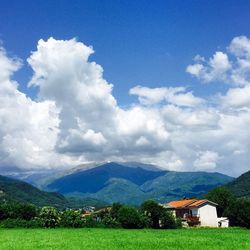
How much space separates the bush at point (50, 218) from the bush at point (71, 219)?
133 centimetres

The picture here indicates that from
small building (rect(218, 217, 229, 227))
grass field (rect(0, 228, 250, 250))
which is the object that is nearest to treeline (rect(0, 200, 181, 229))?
small building (rect(218, 217, 229, 227))

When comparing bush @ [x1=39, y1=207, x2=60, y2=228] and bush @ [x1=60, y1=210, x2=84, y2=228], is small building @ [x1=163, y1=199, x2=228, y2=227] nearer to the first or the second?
bush @ [x1=60, y1=210, x2=84, y2=228]

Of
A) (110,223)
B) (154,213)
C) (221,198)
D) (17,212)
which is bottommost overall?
(110,223)

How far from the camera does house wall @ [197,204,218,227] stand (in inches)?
4840

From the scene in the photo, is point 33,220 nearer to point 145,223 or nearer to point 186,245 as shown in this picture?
point 145,223

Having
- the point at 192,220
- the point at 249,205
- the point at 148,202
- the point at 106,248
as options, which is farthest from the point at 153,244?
the point at 192,220

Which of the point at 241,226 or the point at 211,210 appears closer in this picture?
the point at 241,226

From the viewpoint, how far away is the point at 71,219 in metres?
88.1

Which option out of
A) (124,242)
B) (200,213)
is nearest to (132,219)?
(200,213)

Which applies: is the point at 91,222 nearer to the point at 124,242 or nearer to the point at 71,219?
the point at 71,219

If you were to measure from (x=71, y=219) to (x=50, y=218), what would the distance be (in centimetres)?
413

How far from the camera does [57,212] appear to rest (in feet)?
293

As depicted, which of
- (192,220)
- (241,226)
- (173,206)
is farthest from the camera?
(173,206)

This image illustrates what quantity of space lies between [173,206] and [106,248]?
316ft
